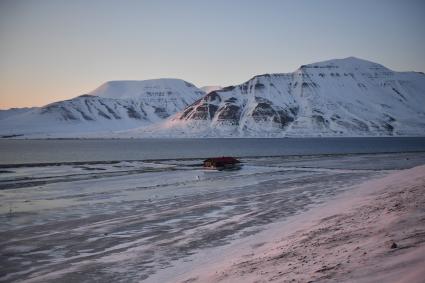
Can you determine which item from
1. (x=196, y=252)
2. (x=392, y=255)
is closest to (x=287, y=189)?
(x=196, y=252)

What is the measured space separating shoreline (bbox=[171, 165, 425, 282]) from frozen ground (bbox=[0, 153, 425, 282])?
1.94 meters

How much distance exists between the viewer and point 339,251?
12.5 meters

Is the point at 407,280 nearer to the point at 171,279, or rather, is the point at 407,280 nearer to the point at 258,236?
the point at 171,279

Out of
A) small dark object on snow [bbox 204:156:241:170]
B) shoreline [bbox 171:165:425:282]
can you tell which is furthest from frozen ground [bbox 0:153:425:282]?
small dark object on snow [bbox 204:156:241:170]

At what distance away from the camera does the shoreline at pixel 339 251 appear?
392 inches

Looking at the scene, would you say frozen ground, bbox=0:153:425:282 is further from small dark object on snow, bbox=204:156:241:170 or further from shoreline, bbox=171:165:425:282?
small dark object on snow, bbox=204:156:241:170

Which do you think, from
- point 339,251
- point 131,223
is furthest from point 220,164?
point 339,251

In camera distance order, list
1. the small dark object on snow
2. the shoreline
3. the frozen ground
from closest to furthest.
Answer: the shoreline, the frozen ground, the small dark object on snow

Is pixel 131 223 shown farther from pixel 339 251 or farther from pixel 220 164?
pixel 220 164

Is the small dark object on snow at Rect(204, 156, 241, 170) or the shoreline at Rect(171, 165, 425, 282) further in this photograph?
the small dark object on snow at Rect(204, 156, 241, 170)

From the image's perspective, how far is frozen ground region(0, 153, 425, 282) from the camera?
1612cm

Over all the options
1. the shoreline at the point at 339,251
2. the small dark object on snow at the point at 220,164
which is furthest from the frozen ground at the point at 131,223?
the small dark object on snow at the point at 220,164

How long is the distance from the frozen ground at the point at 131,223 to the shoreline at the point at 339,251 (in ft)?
6.37

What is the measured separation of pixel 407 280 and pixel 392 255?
229 cm
